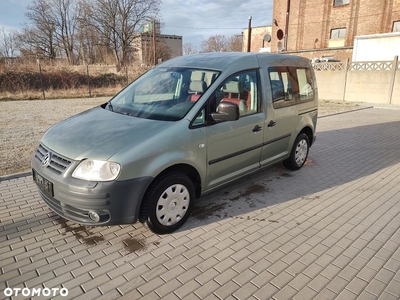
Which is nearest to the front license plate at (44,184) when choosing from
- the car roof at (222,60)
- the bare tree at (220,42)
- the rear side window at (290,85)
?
the car roof at (222,60)

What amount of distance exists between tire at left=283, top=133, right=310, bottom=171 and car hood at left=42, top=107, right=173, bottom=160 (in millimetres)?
2913

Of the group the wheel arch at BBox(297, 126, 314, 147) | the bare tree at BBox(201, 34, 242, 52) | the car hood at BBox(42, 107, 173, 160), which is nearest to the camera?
the car hood at BBox(42, 107, 173, 160)

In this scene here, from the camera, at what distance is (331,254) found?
2.88 metres

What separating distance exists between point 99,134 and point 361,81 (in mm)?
17347

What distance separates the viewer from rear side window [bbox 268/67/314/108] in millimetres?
4273

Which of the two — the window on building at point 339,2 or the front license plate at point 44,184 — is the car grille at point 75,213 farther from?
the window on building at point 339,2

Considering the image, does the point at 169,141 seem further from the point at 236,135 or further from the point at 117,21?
the point at 117,21

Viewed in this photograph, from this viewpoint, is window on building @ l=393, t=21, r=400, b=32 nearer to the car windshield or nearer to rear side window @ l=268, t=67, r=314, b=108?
rear side window @ l=268, t=67, r=314, b=108

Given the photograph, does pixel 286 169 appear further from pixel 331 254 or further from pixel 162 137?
pixel 162 137

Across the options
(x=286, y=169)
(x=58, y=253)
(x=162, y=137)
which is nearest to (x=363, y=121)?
(x=286, y=169)

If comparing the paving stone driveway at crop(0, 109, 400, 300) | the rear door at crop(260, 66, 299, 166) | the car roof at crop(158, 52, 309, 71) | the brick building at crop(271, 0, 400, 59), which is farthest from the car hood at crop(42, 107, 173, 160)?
the brick building at crop(271, 0, 400, 59)

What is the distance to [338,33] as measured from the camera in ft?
95.5

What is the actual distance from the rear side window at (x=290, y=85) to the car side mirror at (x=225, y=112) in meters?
1.24

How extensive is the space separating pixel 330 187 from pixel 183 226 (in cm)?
269
